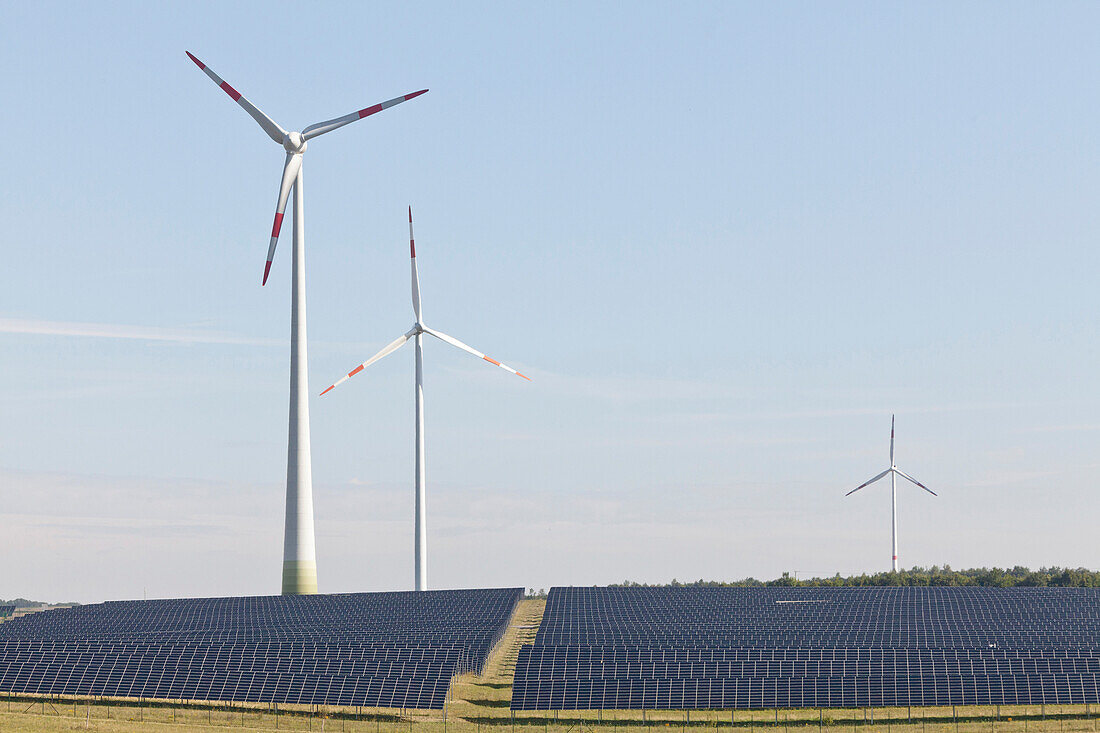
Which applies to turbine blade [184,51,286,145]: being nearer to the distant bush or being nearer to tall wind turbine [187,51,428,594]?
tall wind turbine [187,51,428,594]

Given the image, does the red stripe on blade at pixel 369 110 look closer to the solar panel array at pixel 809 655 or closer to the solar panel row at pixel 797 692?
the solar panel array at pixel 809 655

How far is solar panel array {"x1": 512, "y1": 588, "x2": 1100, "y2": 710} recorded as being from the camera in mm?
76250

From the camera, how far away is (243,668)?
81.7 m

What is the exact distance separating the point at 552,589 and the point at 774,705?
67741mm

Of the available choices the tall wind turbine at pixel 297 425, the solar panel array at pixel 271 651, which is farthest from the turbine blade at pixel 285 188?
the solar panel array at pixel 271 651

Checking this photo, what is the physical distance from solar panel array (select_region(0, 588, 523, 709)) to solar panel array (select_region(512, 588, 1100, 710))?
6.17 metres

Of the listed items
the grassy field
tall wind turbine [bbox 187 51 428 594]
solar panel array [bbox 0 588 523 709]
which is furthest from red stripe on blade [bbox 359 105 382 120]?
the grassy field

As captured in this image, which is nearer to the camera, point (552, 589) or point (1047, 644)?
point (1047, 644)

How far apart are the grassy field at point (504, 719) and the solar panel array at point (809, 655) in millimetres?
744

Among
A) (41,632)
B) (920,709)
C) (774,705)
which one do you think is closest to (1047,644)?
(920,709)

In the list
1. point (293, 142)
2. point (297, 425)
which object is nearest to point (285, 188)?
point (293, 142)

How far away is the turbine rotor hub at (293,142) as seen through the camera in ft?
367

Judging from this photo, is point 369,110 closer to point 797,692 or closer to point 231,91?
point 231,91

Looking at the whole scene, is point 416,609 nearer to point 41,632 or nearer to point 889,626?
point 41,632
